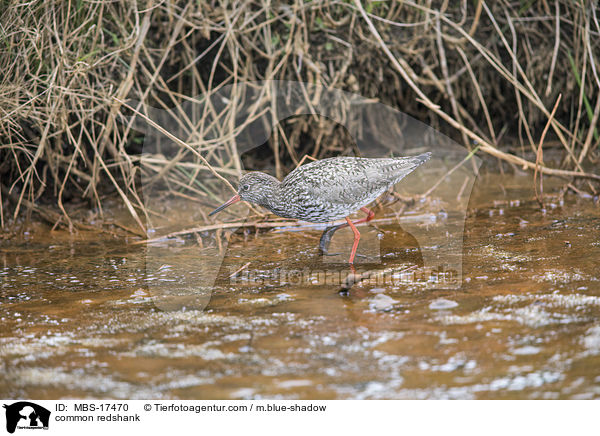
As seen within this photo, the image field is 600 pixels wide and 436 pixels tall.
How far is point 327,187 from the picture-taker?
13.4 ft

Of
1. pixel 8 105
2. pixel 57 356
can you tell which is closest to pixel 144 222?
pixel 8 105

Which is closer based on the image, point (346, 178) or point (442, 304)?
point (442, 304)

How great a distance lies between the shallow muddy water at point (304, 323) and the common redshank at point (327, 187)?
34 centimetres

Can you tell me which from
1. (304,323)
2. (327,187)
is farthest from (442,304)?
(327,187)

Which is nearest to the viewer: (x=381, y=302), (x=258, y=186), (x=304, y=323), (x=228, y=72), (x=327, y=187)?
(x=304, y=323)

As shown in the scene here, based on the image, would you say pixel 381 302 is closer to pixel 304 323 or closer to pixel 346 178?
pixel 304 323

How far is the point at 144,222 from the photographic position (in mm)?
5488

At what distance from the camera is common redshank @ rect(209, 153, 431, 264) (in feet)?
13.4

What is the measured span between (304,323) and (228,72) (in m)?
3.62

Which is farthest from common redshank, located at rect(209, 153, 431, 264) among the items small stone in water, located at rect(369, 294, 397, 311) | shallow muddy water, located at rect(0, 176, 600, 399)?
small stone in water, located at rect(369, 294, 397, 311)

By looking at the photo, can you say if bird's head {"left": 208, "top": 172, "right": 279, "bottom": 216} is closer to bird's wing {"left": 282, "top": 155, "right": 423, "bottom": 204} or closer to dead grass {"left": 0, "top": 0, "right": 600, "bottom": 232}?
bird's wing {"left": 282, "top": 155, "right": 423, "bottom": 204}

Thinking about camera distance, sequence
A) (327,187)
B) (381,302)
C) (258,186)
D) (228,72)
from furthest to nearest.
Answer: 1. (228,72)
2. (258,186)
3. (327,187)
4. (381,302)

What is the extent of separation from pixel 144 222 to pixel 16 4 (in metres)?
2.05

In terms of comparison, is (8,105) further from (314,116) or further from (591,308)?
(591,308)
